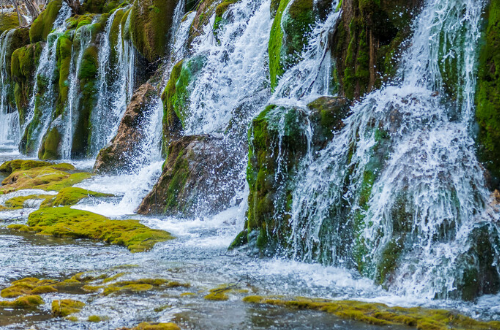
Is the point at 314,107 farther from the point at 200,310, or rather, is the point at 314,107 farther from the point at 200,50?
the point at 200,50

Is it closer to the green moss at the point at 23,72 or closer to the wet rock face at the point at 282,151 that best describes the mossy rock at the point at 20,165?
the green moss at the point at 23,72

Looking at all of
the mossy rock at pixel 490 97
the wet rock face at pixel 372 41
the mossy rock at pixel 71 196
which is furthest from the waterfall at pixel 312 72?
the mossy rock at pixel 71 196

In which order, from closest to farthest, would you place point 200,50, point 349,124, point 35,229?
point 349,124 → point 35,229 → point 200,50

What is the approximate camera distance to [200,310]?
6.59 meters

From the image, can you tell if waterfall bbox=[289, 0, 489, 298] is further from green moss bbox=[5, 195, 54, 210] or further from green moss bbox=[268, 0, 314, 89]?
green moss bbox=[5, 195, 54, 210]

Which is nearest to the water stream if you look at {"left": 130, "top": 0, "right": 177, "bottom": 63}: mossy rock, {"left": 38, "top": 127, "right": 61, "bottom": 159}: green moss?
{"left": 130, "top": 0, "right": 177, "bottom": 63}: mossy rock

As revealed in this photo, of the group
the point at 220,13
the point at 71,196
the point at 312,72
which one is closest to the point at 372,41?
the point at 312,72

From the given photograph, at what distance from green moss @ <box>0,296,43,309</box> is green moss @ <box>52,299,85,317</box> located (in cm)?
27

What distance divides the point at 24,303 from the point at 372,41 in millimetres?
6342

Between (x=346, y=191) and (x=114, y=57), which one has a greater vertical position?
(x=114, y=57)

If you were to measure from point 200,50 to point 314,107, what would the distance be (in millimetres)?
7671

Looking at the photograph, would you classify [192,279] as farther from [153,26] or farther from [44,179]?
[153,26]

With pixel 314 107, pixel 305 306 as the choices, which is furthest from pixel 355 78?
pixel 305 306

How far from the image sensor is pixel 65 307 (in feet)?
21.6
